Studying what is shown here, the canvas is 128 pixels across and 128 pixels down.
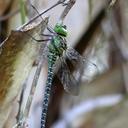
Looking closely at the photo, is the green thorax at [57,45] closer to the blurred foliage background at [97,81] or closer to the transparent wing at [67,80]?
the transparent wing at [67,80]

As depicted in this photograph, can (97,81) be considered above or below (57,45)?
below

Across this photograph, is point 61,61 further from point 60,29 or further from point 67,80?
point 60,29

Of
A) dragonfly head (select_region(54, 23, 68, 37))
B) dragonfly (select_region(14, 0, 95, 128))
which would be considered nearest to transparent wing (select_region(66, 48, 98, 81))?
dragonfly (select_region(14, 0, 95, 128))

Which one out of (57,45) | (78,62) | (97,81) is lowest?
(97,81)

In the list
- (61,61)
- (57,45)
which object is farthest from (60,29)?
(61,61)

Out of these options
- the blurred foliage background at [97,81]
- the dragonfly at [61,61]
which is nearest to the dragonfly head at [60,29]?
the dragonfly at [61,61]

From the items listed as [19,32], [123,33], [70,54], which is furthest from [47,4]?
[123,33]

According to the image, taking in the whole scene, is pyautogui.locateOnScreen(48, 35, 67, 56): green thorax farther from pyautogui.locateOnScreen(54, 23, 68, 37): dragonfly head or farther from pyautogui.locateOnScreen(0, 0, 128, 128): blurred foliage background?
pyautogui.locateOnScreen(0, 0, 128, 128): blurred foliage background

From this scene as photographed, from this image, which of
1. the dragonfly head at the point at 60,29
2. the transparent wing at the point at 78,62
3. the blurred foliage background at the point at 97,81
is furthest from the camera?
the blurred foliage background at the point at 97,81

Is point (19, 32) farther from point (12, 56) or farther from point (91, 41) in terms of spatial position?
point (91, 41)
